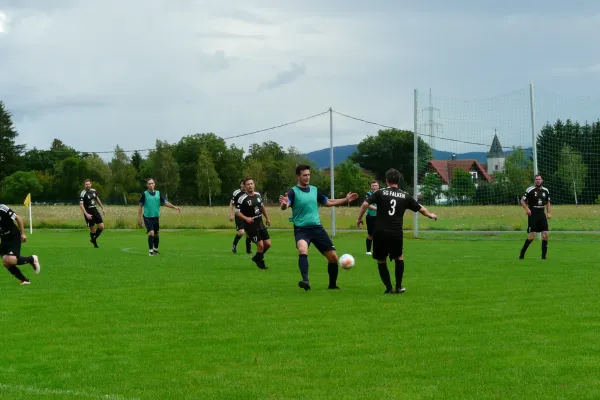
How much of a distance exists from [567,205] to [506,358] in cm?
2652

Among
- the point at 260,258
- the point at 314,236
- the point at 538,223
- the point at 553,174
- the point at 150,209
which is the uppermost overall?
the point at 553,174

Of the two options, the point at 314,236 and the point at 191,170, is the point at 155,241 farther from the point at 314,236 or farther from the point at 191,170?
the point at 191,170

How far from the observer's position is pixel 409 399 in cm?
594

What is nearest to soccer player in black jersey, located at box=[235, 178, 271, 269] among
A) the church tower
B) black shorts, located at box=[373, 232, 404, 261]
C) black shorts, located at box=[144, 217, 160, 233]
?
black shorts, located at box=[144, 217, 160, 233]

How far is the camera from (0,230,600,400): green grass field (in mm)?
6422

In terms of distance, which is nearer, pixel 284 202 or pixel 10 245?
pixel 284 202

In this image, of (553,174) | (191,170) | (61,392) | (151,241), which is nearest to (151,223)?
(151,241)

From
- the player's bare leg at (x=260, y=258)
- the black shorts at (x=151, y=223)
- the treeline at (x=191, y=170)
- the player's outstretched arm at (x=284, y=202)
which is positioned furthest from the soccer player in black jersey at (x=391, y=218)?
the treeline at (x=191, y=170)

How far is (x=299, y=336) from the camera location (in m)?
8.65

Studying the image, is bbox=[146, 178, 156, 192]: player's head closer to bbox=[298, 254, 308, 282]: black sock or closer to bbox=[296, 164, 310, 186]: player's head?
bbox=[296, 164, 310, 186]: player's head

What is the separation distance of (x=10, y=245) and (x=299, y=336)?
7.67 metres

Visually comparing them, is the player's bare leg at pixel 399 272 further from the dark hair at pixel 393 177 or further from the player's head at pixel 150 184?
the player's head at pixel 150 184

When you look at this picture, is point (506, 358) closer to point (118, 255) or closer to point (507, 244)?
point (118, 255)

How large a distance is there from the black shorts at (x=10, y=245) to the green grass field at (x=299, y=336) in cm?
64
